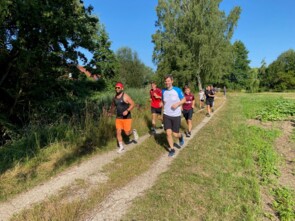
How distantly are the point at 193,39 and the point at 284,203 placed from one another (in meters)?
27.7

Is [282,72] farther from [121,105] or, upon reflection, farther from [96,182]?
[96,182]

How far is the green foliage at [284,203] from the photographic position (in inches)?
157

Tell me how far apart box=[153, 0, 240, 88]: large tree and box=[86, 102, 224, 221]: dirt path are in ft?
87.7

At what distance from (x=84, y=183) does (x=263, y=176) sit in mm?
3700

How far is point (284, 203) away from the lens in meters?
4.41

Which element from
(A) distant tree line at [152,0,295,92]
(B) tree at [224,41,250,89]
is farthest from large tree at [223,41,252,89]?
(A) distant tree line at [152,0,295,92]

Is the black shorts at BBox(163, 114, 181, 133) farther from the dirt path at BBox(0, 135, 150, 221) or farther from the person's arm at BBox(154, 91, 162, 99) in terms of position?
the person's arm at BBox(154, 91, 162, 99)

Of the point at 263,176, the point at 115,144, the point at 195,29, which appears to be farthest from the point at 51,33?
the point at 195,29

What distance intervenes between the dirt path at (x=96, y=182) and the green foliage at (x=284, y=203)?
220cm

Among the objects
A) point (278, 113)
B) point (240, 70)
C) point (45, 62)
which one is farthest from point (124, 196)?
point (240, 70)

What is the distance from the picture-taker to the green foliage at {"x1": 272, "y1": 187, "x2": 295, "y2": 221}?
4000 mm

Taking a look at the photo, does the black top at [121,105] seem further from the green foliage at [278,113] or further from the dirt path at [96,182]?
the green foliage at [278,113]

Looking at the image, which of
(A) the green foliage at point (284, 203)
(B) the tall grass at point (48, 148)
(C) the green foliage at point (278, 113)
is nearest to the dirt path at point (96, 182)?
(B) the tall grass at point (48, 148)

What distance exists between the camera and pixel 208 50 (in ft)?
101
